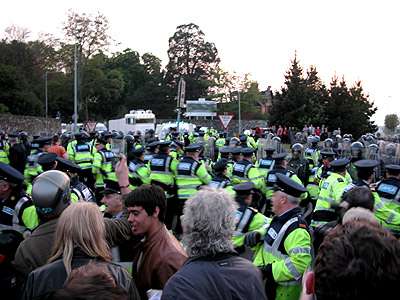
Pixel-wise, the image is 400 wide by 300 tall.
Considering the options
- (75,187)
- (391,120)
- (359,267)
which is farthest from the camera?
(391,120)

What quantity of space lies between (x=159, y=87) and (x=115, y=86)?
18.4 meters

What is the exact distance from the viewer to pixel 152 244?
3.95m

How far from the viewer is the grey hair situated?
3.27 meters

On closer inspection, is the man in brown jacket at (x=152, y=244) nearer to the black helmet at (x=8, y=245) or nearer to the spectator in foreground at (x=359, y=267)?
the black helmet at (x=8, y=245)

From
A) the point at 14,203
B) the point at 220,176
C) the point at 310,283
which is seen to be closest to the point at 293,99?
the point at 220,176

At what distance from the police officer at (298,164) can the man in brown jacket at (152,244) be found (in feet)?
29.9

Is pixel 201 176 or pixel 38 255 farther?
pixel 201 176

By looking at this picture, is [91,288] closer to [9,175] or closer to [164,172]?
[9,175]

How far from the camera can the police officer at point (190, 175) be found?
10.7 meters

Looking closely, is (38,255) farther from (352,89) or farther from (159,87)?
(159,87)

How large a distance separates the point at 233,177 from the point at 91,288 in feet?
30.2

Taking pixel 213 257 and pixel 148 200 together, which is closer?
pixel 213 257

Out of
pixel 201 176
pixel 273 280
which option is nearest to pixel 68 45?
pixel 201 176

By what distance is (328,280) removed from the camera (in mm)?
1857
